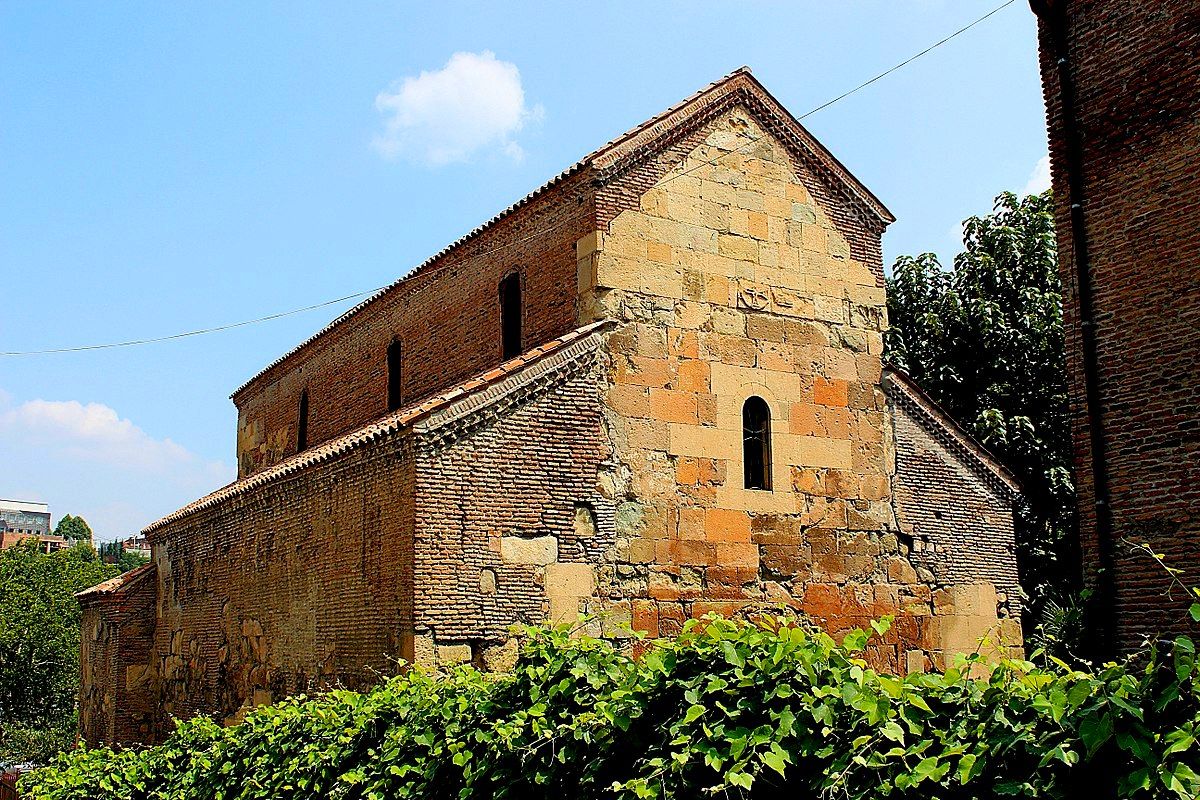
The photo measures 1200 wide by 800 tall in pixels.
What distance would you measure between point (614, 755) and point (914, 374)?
19568 millimetres

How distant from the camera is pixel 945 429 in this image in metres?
15.0

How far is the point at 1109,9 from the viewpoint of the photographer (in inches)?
481

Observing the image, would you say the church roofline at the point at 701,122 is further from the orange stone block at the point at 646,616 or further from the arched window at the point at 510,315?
the orange stone block at the point at 646,616

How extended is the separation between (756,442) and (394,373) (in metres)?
6.63

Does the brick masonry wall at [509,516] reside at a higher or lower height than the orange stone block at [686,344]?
lower

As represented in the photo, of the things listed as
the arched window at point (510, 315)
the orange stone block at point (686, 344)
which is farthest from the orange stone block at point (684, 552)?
the arched window at point (510, 315)

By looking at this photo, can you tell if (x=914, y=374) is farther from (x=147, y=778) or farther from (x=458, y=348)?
(x=147, y=778)

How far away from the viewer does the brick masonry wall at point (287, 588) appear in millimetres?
11555

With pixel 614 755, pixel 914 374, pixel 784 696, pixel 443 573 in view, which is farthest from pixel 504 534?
pixel 914 374

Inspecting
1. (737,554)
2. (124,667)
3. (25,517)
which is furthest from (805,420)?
(25,517)

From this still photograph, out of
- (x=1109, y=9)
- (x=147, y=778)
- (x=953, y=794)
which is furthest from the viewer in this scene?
(x=1109, y=9)

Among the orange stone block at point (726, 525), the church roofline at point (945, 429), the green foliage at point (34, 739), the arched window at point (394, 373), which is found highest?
the arched window at point (394, 373)

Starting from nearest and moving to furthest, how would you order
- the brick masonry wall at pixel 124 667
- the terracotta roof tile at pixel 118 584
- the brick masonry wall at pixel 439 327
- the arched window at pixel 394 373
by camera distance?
the brick masonry wall at pixel 439 327, the arched window at pixel 394 373, the brick masonry wall at pixel 124 667, the terracotta roof tile at pixel 118 584

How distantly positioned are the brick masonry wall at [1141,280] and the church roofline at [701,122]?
10.0ft
